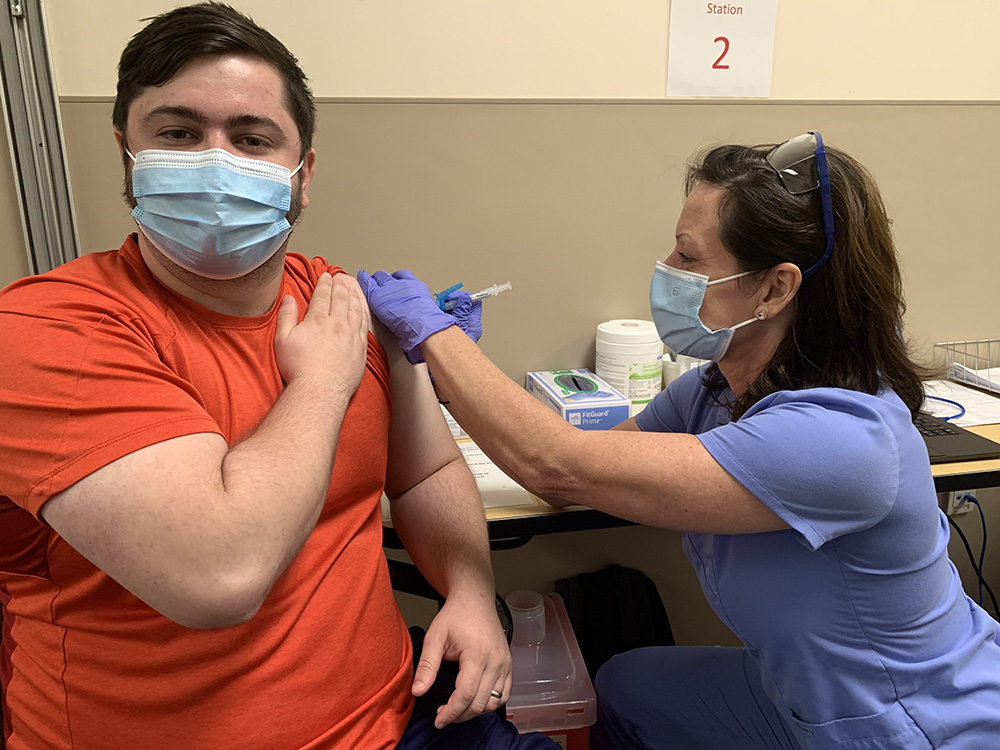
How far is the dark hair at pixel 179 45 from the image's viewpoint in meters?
0.97

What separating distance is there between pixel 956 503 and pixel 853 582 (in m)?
1.66

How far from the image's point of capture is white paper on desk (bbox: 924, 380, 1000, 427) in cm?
186

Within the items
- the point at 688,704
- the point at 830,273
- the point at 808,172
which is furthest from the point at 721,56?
the point at 688,704

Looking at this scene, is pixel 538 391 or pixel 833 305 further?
pixel 538 391

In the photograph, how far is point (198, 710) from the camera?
0.90 m

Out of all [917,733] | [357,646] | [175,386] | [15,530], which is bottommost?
[917,733]

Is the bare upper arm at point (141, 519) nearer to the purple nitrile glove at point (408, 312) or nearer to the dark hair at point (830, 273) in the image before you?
the purple nitrile glove at point (408, 312)

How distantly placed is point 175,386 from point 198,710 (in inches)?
16.1

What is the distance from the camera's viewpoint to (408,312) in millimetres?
1241

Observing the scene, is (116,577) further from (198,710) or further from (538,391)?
(538,391)

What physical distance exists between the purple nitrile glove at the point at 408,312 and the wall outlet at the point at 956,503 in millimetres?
2007

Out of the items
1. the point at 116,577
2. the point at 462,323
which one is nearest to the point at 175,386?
the point at 116,577

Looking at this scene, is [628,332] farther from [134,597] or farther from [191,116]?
[134,597]

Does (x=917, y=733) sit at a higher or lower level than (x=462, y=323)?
lower
